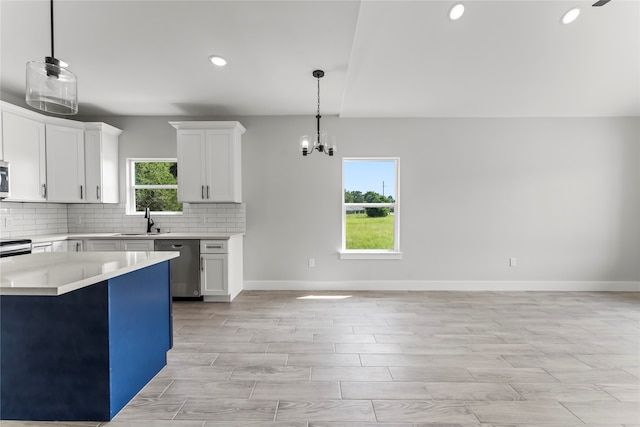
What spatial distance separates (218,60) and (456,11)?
235cm

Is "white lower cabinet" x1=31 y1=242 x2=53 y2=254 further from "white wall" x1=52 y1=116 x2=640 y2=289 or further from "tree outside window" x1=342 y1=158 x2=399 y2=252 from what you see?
"tree outside window" x1=342 y1=158 x2=399 y2=252

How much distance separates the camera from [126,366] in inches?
72.9

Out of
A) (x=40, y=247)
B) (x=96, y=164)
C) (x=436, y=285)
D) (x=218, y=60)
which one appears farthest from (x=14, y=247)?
(x=436, y=285)

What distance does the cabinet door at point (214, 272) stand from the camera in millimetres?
3969

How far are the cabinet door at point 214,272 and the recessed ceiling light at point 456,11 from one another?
3.58 m

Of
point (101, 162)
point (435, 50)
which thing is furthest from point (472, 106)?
point (101, 162)

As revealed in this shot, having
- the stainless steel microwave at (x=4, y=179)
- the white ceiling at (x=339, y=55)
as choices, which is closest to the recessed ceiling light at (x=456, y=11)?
the white ceiling at (x=339, y=55)

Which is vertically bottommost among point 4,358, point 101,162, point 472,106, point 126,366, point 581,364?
point 581,364

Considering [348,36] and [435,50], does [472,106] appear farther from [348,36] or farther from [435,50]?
[348,36]

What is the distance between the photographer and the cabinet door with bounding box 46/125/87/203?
155 inches

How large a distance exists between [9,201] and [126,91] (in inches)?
75.4

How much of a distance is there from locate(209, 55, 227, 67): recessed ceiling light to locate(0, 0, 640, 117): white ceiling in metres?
0.06

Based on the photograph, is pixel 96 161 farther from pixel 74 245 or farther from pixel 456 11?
pixel 456 11

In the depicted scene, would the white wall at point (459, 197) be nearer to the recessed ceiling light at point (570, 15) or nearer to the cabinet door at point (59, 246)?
the cabinet door at point (59, 246)
